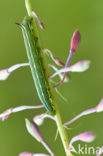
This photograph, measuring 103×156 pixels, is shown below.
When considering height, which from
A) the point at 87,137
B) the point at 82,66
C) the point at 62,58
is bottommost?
the point at 87,137

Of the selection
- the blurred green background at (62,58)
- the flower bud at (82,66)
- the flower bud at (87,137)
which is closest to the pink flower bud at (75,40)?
the flower bud at (82,66)

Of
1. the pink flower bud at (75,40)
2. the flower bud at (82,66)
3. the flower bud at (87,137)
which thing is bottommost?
the flower bud at (87,137)

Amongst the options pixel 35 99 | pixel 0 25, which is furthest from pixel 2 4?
pixel 35 99

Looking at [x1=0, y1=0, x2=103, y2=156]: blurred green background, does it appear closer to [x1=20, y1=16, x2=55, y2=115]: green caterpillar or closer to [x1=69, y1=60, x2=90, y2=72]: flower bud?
[x1=20, y1=16, x2=55, y2=115]: green caterpillar

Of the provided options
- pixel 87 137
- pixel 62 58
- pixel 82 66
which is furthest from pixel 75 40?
pixel 62 58

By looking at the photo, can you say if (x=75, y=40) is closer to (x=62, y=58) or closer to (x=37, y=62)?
(x=37, y=62)

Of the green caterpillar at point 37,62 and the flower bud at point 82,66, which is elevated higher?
the green caterpillar at point 37,62

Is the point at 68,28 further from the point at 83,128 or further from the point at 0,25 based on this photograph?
the point at 83,128

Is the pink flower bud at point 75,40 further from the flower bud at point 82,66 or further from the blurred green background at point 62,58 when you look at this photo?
the blurred green background at point 62,58

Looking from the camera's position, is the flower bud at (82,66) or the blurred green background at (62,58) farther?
the blurred green background at (62,58)
